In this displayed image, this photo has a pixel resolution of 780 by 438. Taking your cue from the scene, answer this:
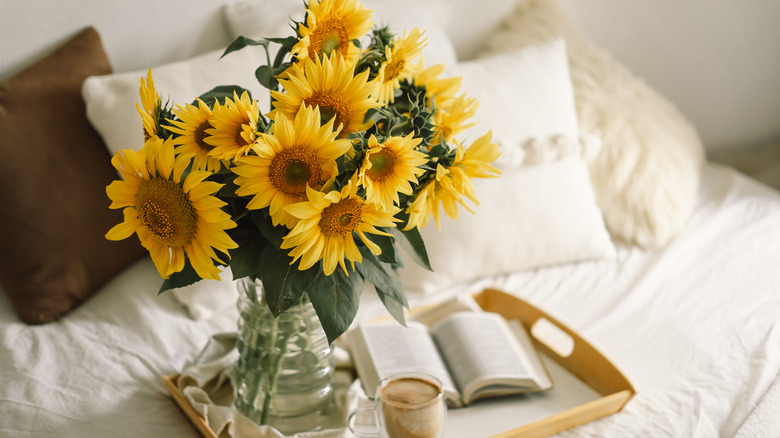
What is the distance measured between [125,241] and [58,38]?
1.44ft

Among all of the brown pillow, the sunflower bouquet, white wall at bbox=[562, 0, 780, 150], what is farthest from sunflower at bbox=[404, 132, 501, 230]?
white wall at bbox=[562, 0, 780, 150]

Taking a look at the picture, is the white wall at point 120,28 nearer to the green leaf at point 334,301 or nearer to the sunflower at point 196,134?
the sunflower at point 196,134

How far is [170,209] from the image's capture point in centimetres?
67

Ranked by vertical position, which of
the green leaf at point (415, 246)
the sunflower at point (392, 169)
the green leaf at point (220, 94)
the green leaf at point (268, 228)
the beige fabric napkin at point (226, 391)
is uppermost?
the green leaf at point (220, 94)

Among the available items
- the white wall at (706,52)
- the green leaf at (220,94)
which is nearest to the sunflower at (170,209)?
the green leaf at (220,94)

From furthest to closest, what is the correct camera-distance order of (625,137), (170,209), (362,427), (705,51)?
(705,51)
(625,137)
(362,427)
(170,209)

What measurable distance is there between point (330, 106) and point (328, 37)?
9cm

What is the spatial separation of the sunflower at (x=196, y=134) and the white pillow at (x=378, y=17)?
0.78m

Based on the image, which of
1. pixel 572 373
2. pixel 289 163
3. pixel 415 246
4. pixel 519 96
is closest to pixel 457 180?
pixel 415 246

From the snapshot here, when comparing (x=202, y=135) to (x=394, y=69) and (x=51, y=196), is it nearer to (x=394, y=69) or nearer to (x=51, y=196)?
(x=394, y=69)

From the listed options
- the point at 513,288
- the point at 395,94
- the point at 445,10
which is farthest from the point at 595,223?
the point at 395,94

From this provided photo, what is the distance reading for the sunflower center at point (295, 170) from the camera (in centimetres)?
67

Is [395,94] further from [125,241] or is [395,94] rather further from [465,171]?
[125,241]

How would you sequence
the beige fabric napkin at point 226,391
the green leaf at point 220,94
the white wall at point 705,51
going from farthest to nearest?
the white wall at point 705,51
the beige fabric napkin at point 226,391
the green leaf at point 220,94
